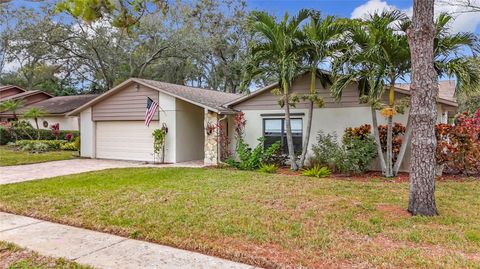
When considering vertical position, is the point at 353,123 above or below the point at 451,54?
below

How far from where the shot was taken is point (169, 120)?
549 inches

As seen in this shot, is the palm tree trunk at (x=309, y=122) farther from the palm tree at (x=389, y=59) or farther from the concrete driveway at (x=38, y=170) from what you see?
the concrete driveway at (x=38, y=170)

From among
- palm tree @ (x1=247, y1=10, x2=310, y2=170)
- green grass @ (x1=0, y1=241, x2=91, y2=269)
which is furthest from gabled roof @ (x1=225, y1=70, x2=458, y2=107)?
green grass @ (x1=0, y1=241, x2=91, y2=269)

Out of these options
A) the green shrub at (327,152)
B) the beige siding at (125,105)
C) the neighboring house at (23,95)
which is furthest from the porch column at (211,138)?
the neighboring house at (23,95)

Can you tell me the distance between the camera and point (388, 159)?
10.1 m

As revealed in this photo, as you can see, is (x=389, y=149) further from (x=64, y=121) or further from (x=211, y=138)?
(x=64, y=121)

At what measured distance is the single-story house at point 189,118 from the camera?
11.9 meters

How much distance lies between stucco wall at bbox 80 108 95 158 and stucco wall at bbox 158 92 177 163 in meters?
4.06

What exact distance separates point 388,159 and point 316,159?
2364mm

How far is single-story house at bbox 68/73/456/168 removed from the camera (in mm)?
11914

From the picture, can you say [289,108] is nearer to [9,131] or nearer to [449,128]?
[449,128]

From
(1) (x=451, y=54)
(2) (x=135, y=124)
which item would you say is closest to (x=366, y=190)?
(1) (x=451, y=54)

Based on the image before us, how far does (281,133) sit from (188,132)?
4211 millimetres

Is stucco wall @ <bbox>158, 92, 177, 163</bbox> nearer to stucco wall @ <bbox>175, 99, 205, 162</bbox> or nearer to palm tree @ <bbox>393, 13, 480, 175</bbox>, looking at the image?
stucco wall @ <bbox>175, 99, 205, 162</bbox>
